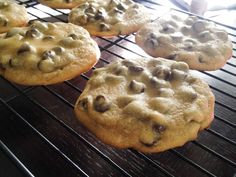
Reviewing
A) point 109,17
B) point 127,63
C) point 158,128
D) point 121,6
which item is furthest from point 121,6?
point 158,128

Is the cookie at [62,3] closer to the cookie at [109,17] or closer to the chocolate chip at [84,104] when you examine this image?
the cookie at [109,17]

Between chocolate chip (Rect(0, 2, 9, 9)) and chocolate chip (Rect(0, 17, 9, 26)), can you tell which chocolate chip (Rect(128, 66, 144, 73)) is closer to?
chocolate chip (Rect(0, 17, 9, 26))

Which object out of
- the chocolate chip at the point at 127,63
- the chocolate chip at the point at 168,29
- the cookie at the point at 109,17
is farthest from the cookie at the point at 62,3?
the chocolate chip at the point at 127,63

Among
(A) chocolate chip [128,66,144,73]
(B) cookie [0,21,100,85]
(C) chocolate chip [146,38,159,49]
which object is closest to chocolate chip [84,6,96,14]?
(B) cookie [0,21,100,85]

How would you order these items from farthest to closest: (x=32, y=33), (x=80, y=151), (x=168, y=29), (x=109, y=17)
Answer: (x=109, y=17) < (x=168, y=29) < (x=32, y=33) < (x=80, y=151)

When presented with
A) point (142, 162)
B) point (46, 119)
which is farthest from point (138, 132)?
point (46, 119)

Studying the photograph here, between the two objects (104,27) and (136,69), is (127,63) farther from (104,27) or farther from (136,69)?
(104,27)

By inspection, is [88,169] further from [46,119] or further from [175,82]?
[175,82]
